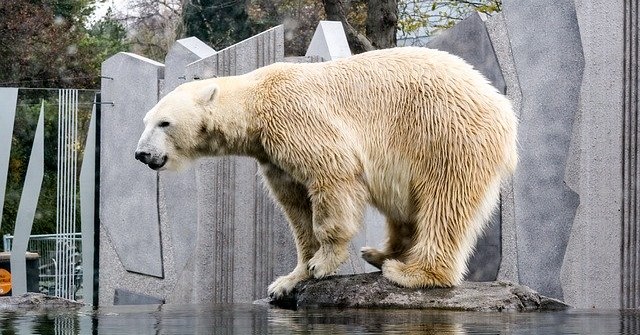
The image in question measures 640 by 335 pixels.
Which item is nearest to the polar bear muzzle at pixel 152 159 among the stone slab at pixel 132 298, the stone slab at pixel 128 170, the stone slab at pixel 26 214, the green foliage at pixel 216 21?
the stone slab at pixel 128 170

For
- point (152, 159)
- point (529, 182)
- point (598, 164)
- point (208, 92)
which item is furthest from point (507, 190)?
point (152, 159)

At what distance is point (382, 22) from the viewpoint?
14789mm

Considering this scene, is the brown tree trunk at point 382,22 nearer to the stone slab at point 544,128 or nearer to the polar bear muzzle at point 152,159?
the stone slab at point 544,128

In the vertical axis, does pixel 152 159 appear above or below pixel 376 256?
above

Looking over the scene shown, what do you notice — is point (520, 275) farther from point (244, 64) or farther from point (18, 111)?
point (18, 111)

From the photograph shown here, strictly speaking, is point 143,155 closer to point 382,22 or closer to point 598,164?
point 598,164

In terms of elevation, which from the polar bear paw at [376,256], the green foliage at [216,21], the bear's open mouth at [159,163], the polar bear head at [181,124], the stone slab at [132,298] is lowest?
the stone slab at [132,298]

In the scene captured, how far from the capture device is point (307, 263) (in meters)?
5.95

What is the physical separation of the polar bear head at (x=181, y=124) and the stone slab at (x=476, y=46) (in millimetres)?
2436

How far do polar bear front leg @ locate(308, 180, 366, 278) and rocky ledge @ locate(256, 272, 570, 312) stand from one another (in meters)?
0.10

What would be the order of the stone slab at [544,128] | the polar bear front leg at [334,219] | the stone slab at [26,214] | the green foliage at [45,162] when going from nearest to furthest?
1. the polar bear front leg at [334,219]
2. the stone slab at [544,128]
3. the stone slab at [26,214]
4. the green foliage at [45,162]

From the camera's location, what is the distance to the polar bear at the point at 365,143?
5.67 m

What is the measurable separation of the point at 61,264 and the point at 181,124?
18.0ft

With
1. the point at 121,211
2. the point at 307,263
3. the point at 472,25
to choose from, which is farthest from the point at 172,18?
the point at 307,263
